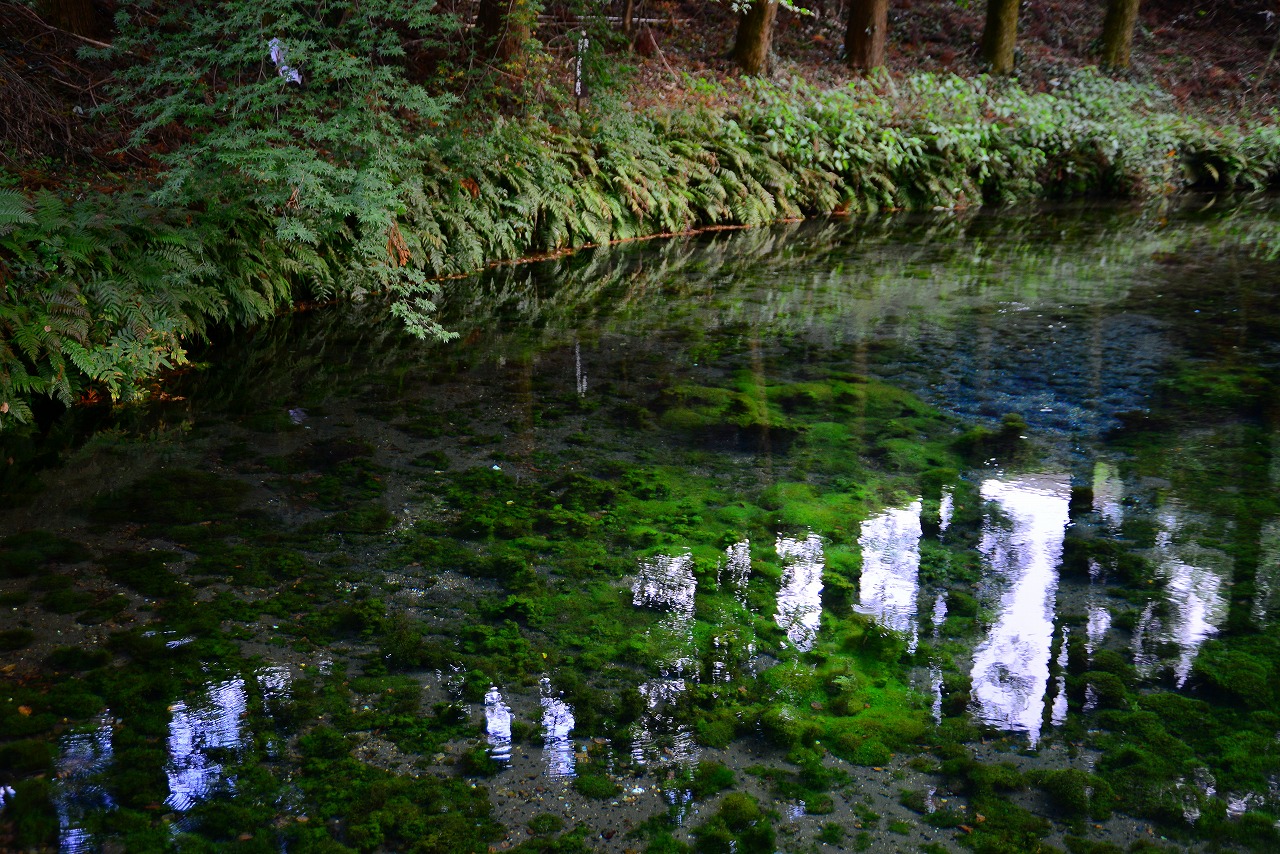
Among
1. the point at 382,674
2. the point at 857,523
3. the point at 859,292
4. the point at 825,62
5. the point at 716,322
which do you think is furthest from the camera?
the point at 825,62

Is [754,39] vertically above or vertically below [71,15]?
above

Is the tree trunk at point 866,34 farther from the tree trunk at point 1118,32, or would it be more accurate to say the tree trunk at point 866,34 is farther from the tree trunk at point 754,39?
the tree trunk at point 1118,32

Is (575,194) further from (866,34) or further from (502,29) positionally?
(866,34)

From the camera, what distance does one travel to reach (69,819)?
241 cm

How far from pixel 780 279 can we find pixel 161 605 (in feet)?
25.2

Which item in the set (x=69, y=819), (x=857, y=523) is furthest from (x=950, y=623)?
(x=69, y=819)

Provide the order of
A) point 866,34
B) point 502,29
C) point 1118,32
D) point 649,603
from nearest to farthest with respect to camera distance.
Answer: point 649,603, point 502,29, point 866,34, point 1118,32

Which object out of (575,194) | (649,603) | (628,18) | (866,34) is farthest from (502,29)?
(866,34)

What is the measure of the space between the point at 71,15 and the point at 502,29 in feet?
14.5

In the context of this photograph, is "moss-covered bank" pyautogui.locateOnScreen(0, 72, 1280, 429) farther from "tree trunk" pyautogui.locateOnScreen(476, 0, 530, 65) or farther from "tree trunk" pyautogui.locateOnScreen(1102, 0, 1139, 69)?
"tree trunk" pyautogui.locateOnScreen(1102, 0, 1139, 69)

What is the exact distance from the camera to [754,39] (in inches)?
650

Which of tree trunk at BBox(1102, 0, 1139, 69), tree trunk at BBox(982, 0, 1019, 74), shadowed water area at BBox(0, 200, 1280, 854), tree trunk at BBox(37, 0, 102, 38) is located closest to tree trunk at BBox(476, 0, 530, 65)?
tree trunk at BBox(37, 0, 102, 38)

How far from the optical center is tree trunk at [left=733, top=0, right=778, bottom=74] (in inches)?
643

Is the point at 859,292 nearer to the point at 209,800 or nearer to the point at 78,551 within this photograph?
the point at 78,551
